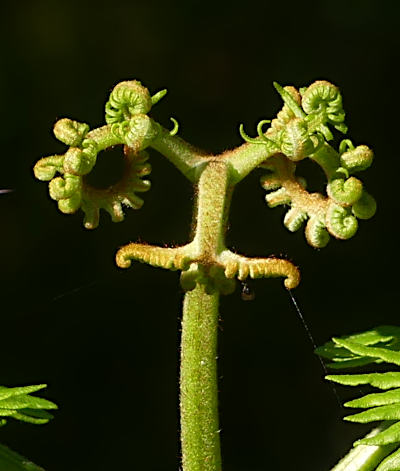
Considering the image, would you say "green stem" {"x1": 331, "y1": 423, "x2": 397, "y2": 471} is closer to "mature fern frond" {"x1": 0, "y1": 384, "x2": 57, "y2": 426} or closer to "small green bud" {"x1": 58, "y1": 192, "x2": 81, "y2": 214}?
"mature fern frond" {"x1": 0, "y1": 384, "x2": 57, "y2": 426}

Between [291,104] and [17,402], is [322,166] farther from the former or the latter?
[17,402]

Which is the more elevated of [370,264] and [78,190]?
[370,264]

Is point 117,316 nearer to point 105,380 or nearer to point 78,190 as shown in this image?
point 105,380

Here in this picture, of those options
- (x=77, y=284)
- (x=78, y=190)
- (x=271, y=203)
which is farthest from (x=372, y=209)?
(x=77, y=284)

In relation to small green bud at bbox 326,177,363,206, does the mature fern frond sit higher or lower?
lower

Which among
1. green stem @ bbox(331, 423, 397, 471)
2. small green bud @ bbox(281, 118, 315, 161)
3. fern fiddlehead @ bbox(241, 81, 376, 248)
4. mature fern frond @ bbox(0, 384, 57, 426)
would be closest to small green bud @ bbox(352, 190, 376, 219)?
fern fiddlehead @ bbox(241, 81, 376, 248)

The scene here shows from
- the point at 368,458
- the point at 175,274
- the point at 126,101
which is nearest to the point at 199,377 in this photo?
the point at 368,458
